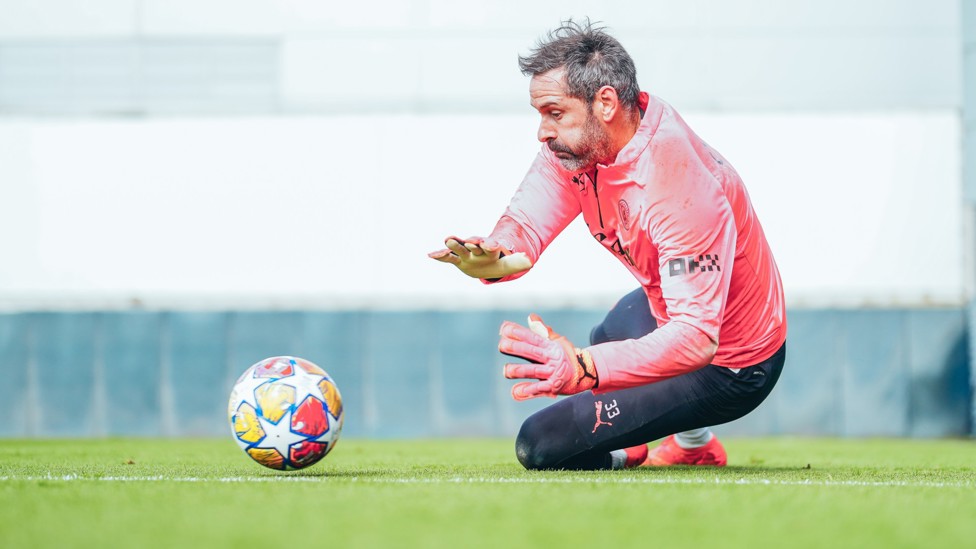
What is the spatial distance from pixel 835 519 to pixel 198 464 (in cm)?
331

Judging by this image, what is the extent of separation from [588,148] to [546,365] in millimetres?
905

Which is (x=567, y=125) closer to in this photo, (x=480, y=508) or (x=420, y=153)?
(x=480, y=508)

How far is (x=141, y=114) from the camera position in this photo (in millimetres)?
12102

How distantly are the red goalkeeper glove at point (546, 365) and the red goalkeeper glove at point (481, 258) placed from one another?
0.46 meters

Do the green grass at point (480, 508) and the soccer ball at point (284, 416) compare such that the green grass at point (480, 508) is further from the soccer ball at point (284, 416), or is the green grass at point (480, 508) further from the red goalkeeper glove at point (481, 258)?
the red goalkeeper glove at point (481, 258)

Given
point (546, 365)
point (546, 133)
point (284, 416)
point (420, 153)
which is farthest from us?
point (420, 153)

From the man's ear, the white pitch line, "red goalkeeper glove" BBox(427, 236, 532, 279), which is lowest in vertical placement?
the white pitch line

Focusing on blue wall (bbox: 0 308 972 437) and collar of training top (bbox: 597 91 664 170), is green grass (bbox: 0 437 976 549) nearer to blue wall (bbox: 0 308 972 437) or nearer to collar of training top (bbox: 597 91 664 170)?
collar of training top (bbox: 597 91 664 170)

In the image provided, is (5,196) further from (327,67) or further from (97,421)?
(327,67)

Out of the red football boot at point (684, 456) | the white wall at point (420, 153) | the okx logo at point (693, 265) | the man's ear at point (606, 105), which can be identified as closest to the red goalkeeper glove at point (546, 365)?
the okx logo at point (693, 265)

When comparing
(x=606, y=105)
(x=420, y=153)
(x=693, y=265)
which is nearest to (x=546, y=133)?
(x=606, y=105)

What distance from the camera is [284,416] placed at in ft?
14.4

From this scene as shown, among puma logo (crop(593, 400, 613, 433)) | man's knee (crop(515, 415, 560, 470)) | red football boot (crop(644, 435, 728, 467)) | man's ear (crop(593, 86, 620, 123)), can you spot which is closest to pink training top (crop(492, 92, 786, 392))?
man's ear (crop(593, 86, 620, 123))

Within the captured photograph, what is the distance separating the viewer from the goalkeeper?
389 centimetres
